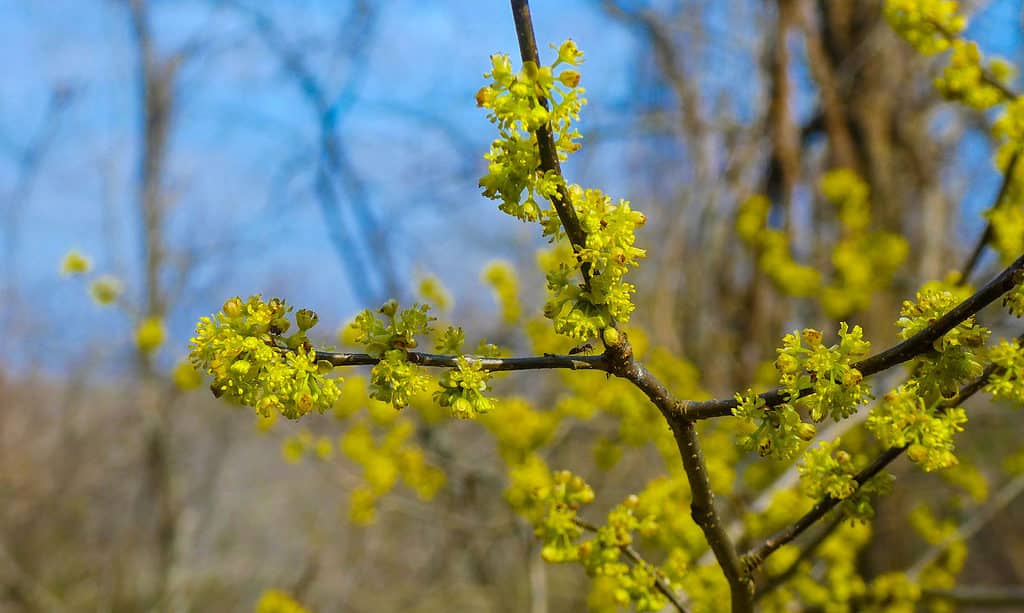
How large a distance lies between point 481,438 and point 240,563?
428cm

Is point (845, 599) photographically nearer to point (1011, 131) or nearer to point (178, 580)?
point (1011, 131)

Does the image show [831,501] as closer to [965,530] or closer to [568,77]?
[568,77]

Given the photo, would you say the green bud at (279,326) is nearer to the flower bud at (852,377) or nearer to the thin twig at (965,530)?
the flower bud at (852,377)

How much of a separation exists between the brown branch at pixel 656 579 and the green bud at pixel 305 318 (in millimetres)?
721

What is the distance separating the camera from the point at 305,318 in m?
1.30

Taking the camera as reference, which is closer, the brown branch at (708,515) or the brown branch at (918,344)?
the brown branch at (918,344)

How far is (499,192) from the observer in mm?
1219

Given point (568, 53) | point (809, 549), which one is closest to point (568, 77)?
point (568, 53)

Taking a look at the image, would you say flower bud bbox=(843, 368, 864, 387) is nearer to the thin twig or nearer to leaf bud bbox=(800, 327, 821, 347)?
leaf bud bbox=(800, 327, 821, 347)

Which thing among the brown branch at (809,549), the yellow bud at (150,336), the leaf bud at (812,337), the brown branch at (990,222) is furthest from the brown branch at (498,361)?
the yellow bud at (150,336)

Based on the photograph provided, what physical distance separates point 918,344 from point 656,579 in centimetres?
72

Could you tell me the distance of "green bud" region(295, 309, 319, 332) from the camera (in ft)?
4.23

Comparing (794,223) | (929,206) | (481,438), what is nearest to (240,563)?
(481,438)

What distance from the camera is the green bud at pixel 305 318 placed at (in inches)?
50.7
